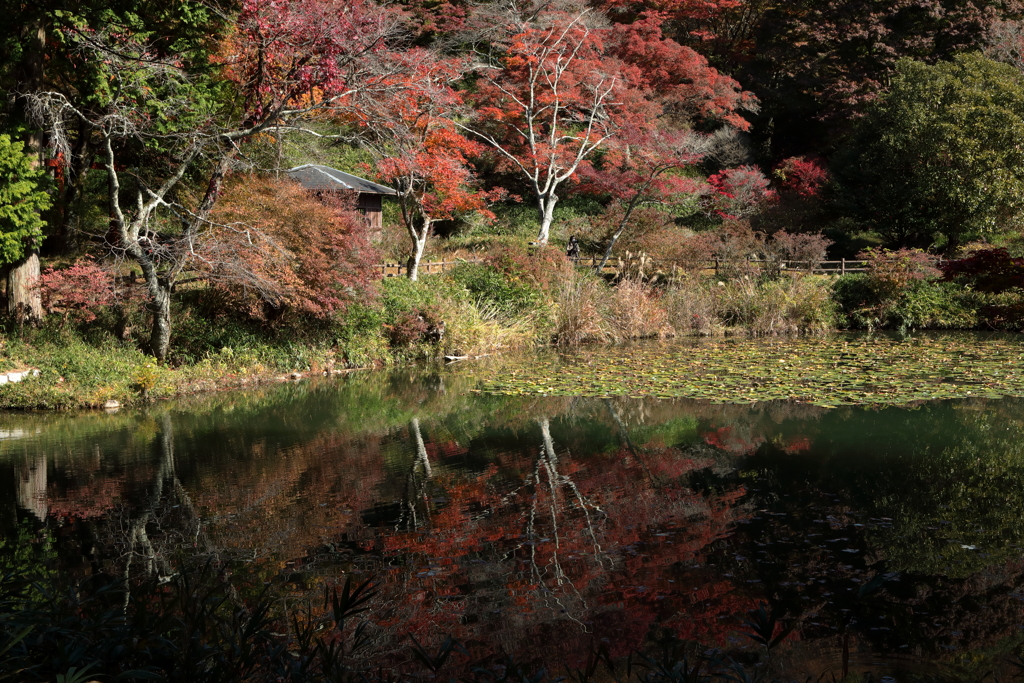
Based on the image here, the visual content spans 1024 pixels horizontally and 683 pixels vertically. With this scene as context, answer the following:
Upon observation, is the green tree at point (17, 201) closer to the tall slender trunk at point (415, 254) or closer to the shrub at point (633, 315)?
the tall slender trunk at point (415, 254)

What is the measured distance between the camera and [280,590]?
5.62m

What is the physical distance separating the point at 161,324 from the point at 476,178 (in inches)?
521

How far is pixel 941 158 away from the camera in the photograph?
2564 cm

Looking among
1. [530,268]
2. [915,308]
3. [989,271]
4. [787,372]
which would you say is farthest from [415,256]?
[989,271]

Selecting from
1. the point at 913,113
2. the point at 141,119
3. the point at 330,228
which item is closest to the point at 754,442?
the point at 330,228

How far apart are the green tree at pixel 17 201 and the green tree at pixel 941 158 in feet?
77.0

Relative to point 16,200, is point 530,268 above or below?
below

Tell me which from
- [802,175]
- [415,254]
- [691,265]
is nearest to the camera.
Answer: [415,254]

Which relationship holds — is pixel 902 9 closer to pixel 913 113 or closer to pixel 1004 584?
pixel 913 113

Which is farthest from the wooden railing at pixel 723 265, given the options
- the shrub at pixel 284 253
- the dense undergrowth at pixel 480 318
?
the shrub at pixel 284 253

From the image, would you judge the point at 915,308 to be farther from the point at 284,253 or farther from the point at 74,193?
the point at 74,193

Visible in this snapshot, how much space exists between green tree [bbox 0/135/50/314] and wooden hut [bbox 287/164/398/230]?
8.06 metres

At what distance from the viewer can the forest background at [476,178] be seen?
1430cm

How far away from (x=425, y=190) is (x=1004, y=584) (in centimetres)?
1784
